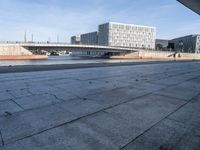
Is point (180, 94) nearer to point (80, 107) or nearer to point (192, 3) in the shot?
point (80, 107)

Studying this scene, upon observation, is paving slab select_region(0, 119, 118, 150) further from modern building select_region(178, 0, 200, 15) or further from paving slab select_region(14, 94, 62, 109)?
modern building select_region(178, 0, 200, 15)

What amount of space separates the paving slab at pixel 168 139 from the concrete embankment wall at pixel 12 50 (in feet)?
180

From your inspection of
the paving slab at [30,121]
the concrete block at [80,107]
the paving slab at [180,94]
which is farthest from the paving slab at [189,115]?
the paving slab at [30,121]

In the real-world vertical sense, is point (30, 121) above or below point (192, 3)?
below

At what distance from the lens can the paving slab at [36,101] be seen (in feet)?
18.2

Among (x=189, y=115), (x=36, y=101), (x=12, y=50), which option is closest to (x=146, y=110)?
(x=189, y=115)

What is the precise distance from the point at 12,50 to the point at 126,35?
111 metres

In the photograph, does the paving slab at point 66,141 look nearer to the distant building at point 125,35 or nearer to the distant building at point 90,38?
the distant building at point 125,35

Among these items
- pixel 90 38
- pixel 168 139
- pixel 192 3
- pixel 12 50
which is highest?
pixel 90 38

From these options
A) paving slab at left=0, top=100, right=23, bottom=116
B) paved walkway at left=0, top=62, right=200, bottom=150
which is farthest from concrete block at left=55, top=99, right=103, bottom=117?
paving slab at left=0, top=100, right=23, bottom=116

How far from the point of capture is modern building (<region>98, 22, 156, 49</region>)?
143 metres

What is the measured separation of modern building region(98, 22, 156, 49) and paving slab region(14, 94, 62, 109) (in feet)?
450

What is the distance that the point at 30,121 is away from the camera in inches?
168

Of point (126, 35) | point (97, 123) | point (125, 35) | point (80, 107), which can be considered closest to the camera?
point (97, 123)
